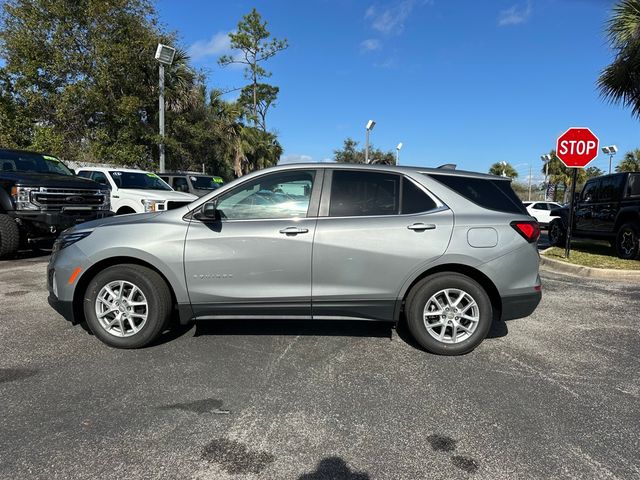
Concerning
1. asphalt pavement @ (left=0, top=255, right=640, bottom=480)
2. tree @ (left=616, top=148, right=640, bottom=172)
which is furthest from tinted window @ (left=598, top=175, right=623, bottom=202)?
tree @ (left=616, top=148, right=640, bottom=172)

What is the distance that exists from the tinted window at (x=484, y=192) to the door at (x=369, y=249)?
287 millimetres

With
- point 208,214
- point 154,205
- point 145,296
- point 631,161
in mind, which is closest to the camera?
point 208,214

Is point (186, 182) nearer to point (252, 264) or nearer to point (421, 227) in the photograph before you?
point (252, 264)

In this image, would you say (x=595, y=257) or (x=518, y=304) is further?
(x=595, y=257)

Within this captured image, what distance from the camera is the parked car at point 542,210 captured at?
2261 centimetres

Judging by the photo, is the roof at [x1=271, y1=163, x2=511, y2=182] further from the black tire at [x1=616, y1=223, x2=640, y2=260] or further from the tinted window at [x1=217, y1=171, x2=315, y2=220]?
the black tire at [x1=616, y1=223, x2=640, y2=260]

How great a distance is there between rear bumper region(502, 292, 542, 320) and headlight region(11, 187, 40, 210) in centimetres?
841

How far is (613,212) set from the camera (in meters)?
10.5

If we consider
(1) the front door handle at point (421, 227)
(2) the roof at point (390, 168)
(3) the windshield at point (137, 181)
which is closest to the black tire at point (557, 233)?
(2) the roof at point (390, 168)

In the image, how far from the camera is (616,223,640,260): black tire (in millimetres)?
9675

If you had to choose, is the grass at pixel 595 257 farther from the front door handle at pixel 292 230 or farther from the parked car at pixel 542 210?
the parked car at pixel 542 210

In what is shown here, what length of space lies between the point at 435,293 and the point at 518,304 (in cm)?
79

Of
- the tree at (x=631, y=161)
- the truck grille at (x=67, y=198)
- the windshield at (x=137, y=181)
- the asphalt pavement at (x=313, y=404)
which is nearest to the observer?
the asphalt pavement at (x=313, y=404)

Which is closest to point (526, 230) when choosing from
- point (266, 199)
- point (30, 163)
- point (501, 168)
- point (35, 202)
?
point (266, 199)
